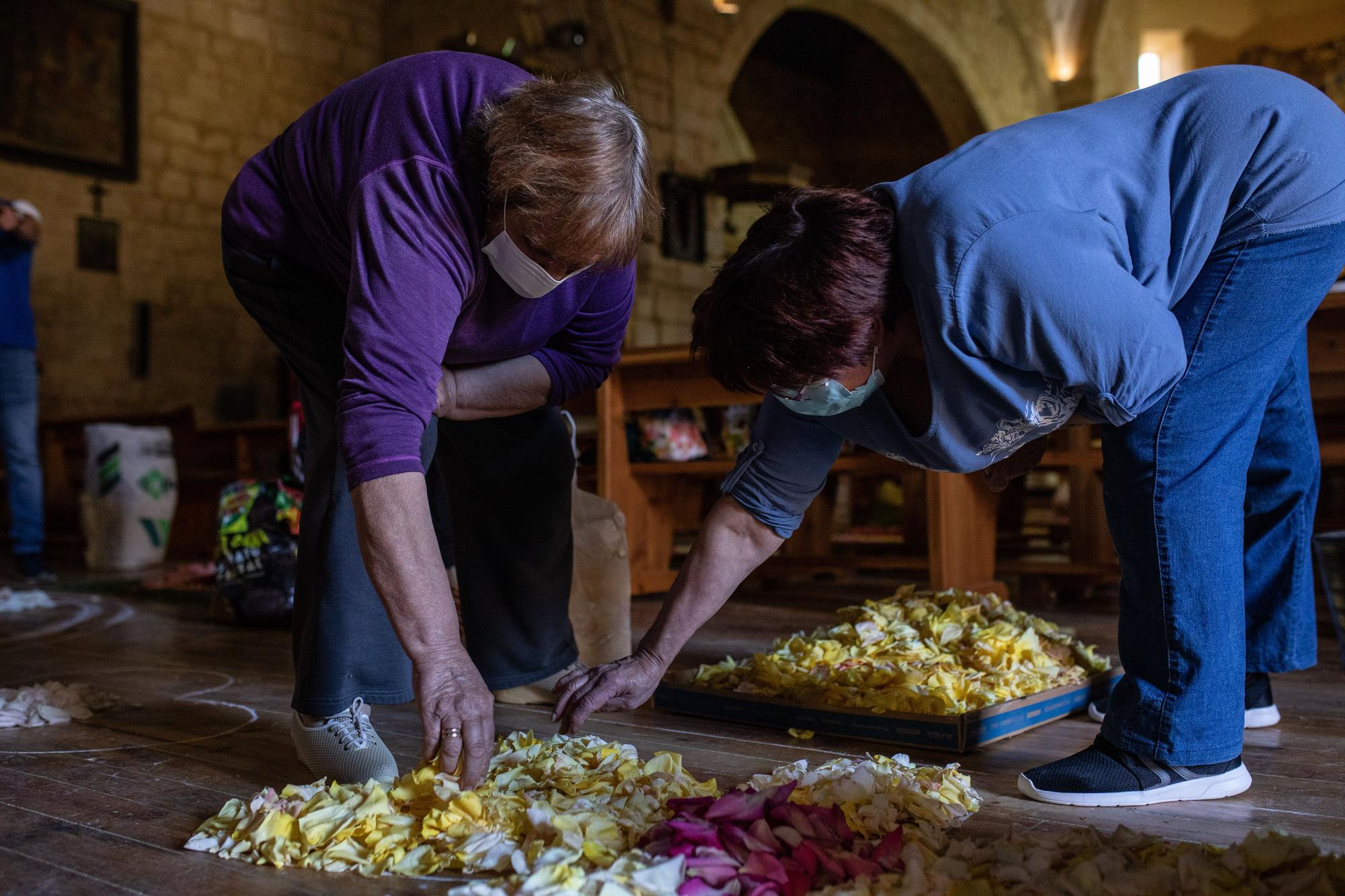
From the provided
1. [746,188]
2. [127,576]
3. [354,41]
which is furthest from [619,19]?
[127,576]

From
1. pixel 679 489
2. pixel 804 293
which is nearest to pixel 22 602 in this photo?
pixel 679 489

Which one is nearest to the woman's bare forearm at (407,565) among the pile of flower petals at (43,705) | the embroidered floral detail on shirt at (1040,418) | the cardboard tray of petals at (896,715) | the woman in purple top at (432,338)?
the woman in purple top at (432,338)

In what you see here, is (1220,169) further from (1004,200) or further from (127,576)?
(127,576)

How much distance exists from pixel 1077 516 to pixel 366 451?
3.05m

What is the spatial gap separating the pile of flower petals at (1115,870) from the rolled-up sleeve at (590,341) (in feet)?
3.24

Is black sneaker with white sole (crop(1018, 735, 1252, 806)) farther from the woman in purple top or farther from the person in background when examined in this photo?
the person in background

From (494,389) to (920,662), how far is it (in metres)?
0.93

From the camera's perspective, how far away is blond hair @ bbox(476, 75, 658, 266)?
1.30 m

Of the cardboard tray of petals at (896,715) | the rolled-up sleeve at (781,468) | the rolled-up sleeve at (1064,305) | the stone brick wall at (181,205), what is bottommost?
the cardboard tray of petals at (896,715)

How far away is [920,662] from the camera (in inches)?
78.5

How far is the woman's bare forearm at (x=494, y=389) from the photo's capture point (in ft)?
5.62

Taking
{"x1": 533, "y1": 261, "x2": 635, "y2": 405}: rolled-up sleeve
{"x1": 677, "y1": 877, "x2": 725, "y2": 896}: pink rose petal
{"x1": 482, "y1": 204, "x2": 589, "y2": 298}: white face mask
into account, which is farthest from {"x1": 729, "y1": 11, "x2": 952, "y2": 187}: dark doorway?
{"x1": 677, "y1": 877, "x2": 725, "y2": 896}: pink rose petal

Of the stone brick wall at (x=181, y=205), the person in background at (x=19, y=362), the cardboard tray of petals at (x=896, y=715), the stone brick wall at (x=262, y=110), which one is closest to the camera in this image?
the cardboard tray of petals at (x=896, y=715)

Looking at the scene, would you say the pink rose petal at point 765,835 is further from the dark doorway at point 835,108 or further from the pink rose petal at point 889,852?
the dark doorway at point 835,108
